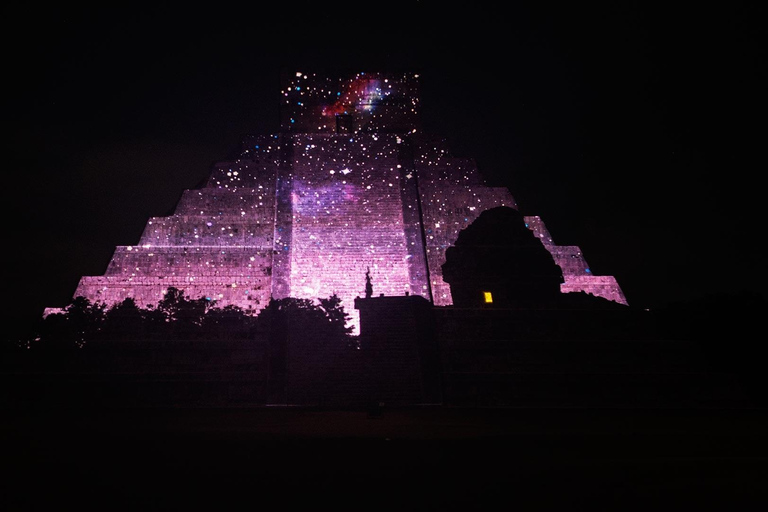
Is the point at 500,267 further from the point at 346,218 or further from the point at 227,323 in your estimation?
the point at 227,323

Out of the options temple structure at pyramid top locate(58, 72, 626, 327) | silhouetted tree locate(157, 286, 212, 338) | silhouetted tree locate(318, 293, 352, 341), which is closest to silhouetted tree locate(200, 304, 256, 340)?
silhouetted tree locate(157, 286, 212, 338)

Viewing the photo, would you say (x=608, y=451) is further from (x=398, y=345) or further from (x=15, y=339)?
(x=15, y=339)

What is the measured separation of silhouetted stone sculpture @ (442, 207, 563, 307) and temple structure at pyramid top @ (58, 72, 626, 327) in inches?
13.9

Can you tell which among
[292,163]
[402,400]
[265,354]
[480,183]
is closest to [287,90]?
[292,163]

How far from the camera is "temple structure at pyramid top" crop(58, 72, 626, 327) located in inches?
464

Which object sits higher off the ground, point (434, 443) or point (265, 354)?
point (265, 354)

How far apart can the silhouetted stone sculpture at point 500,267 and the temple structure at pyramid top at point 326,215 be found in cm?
35

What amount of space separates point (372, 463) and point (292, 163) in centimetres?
1142

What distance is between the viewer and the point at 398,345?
33.9ft

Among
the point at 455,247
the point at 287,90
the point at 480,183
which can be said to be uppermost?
the point at 287,90

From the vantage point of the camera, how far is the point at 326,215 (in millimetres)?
13297

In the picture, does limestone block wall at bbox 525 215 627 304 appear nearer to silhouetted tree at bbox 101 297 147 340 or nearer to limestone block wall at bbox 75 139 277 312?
limestone block wall at bbox 75 139 277 312

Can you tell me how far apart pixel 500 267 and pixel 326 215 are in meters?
5.04

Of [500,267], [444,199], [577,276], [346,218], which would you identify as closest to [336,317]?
[346,218]
